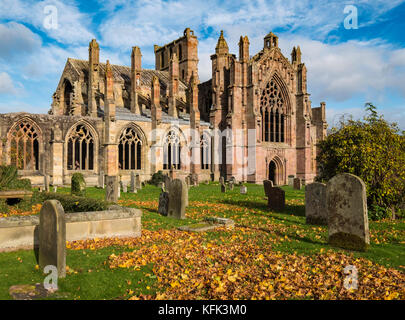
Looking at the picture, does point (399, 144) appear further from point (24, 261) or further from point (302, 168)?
point (302, 168)

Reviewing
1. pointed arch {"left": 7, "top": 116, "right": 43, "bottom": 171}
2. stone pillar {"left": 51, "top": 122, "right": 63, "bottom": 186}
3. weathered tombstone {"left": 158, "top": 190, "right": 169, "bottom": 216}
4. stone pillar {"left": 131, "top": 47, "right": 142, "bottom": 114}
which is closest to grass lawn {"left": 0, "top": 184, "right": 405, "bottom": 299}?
weathered tombstone {"left": 158, "top": 190, "right": 169, "bottom": 216}

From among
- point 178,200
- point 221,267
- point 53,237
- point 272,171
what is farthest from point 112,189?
point 272,171

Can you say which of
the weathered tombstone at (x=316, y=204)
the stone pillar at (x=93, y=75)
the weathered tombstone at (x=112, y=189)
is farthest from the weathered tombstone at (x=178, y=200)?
the stone pillar at (x=93, y=75)

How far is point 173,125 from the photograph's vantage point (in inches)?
1293

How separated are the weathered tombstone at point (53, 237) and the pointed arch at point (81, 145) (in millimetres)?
22429

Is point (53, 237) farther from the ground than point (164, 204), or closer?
farther from the ground

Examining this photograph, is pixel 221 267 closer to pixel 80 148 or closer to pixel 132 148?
pixel 80 148

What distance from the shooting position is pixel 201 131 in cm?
3478

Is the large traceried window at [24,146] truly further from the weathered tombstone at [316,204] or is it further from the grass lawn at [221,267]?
the weathered tombstone at [316,204]

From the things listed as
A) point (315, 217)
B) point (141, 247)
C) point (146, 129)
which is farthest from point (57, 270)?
point (146, 129)

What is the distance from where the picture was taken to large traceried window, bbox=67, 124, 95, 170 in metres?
27.7

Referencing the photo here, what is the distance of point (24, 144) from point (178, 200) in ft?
63.0

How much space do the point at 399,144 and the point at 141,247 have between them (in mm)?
9947

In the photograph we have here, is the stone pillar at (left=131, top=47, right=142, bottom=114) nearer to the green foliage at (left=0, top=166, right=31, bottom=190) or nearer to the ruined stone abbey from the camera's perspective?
the ruined stone abbey
